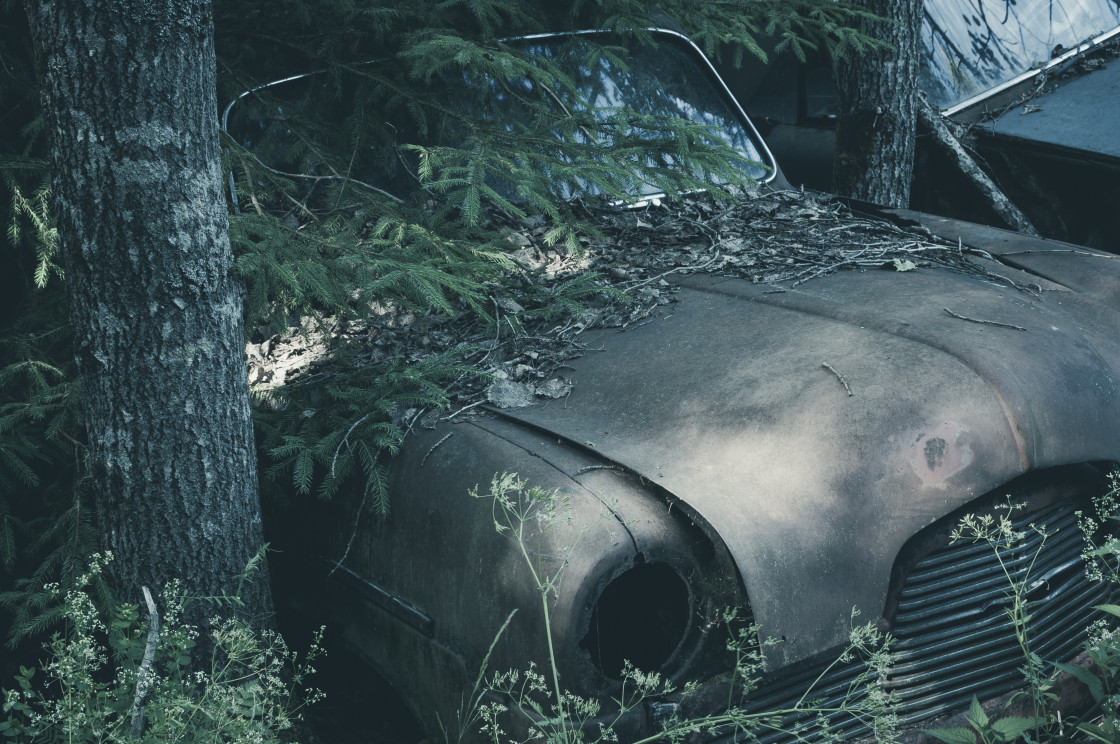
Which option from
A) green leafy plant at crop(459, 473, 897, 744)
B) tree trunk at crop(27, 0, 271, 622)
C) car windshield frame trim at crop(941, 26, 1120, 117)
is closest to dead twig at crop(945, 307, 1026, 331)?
green leafy plant at crop(459, 473, 897, 744)

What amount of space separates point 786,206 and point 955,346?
5.14ft

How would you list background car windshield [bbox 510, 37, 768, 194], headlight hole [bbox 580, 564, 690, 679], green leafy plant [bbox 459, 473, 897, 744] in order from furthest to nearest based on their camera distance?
1. background car windshield [bbox 510, 37, 768, 194]
2. headlight hole [bbox 580, 564, 690, 679]
3. green leafy plant [bbox 459, 473, 897, 744]

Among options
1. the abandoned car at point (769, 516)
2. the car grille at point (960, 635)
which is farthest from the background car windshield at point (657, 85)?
the car grille at point (960, 635)

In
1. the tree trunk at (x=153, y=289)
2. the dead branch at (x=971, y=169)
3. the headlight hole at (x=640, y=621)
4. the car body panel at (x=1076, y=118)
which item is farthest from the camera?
the dead branch at (x=971, y=169)

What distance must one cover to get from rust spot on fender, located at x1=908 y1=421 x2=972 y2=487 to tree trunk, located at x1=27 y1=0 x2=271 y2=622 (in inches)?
66.6

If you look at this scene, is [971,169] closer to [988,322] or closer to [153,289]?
[988,322]

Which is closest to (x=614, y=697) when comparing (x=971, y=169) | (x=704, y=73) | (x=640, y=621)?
(x=640, y=621)

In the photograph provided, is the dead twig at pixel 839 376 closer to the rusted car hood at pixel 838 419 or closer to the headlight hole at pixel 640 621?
the rusted car hood at pixel 838 419

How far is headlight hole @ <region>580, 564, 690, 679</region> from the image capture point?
1945mm

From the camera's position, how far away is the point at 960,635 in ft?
6.83

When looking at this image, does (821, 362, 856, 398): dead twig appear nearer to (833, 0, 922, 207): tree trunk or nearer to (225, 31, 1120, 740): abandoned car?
(225, 31, 1120, 740): abandoned car

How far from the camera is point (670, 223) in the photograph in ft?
11.5

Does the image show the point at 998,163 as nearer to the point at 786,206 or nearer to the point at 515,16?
the point at 786,206

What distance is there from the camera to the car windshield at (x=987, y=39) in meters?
5.38
